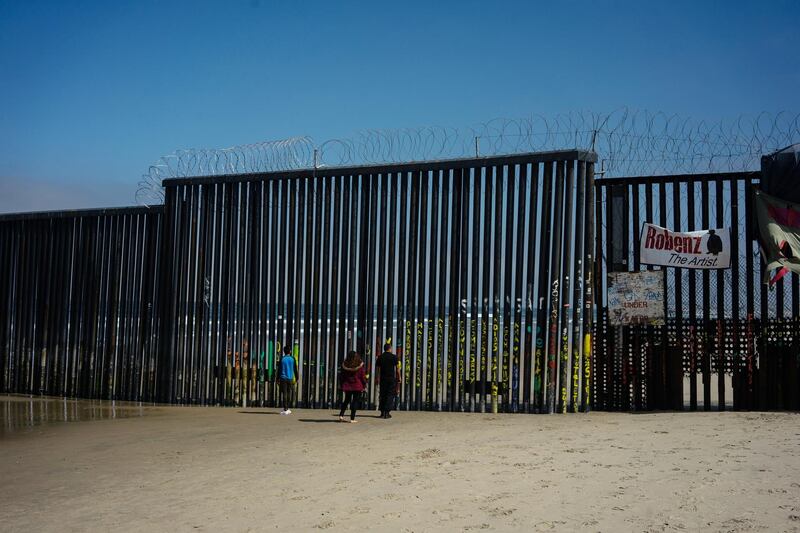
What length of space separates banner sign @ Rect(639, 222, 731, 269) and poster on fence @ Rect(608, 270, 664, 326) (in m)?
0.30

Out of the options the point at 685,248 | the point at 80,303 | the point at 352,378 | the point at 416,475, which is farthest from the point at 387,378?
the point at 80,303

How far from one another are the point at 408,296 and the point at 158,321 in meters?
6.10

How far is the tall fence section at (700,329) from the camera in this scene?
14.3m

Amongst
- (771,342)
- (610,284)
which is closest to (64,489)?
(610,284)

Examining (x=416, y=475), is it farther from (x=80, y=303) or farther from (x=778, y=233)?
(x=80, y=303)

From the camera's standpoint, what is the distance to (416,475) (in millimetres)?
9438

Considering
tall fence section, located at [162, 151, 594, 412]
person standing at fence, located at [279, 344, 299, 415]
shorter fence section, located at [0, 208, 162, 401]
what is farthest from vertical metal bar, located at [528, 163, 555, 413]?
shorter fence section, located at [0, 208, 162, 401]

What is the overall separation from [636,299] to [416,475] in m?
6.81

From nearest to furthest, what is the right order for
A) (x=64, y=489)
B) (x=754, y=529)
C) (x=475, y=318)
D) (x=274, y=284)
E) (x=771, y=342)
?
(x=754, y=529) → (x=64, y=489) → (x=771, y=342) → (x=475, y=318) → (x=274, y=284)

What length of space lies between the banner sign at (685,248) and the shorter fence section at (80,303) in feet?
34.9

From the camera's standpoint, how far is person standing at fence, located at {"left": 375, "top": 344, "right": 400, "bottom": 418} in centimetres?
1532

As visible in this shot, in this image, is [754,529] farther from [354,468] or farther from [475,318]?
[475,318]

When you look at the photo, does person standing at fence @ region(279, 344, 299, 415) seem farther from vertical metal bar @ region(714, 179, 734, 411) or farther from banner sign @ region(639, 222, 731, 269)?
vertical metal bar @ region(714, 179, 734, 411)

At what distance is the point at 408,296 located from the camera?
16422mm
